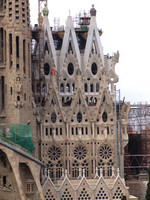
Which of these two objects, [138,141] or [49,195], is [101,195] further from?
[138,141]

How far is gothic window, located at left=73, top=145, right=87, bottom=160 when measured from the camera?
72.2m

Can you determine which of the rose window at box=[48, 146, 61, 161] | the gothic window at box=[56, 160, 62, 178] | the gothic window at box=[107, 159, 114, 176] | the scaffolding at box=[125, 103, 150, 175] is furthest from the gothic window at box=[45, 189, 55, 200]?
the scaffolding at box=[125, 103, 150, 175]

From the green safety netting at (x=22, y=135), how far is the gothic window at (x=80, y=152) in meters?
5.67

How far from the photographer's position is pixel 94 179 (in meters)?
71.2

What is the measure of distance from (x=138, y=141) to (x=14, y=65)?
846 inches

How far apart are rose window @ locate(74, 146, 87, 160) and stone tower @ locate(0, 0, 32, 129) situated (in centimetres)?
592

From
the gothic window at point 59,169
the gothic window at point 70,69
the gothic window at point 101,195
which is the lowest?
the gothic window at point 101,195

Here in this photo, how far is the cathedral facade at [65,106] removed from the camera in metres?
69.4

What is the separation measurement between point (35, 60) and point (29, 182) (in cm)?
1418

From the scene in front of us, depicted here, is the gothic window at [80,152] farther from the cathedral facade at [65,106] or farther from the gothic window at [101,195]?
the gothic window at [101,195]

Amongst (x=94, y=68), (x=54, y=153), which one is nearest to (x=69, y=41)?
(x=94, y=68)

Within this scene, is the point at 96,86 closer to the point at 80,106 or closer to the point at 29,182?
the point at 80,106

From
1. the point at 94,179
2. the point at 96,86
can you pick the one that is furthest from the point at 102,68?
the point at 94,179

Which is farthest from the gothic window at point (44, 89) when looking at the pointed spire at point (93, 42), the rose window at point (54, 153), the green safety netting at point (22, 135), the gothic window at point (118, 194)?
the gothic window at point (118, 194)
